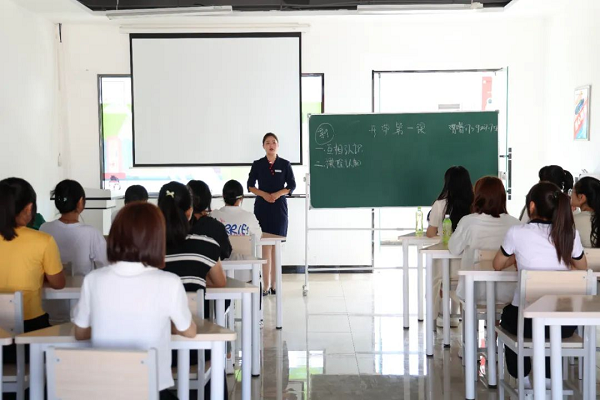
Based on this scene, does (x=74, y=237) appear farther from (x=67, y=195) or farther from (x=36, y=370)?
(x=36, y=370)

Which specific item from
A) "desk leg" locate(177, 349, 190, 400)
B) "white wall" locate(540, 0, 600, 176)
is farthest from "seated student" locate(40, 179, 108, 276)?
"white wall" locate(540, 0, 600, 176)

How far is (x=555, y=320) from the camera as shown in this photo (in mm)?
3029

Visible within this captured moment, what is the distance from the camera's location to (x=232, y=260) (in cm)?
480

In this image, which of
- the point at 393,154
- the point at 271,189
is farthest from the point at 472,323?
the point at 271,189

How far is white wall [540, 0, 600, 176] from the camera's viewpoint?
7.26 m

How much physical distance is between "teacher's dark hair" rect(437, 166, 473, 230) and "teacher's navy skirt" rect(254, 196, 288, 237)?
2344 millimetres

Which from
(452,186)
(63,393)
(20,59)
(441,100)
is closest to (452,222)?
(452,186)

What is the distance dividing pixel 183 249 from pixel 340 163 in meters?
4.05

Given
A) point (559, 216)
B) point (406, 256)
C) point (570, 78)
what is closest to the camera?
point (559, 216)

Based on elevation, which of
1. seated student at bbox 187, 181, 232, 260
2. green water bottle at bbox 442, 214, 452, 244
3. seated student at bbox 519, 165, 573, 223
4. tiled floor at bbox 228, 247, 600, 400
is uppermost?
seated student at bbox 519, 165, 573, 223

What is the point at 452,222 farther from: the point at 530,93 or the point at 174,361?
the point at 530,93

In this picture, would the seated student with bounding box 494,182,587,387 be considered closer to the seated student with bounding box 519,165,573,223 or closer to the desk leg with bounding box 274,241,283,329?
the seated student with bounding box 519,165,573,223

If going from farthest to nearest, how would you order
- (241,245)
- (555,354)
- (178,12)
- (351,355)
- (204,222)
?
(178,12) → (351,355) → (241,245) → (204,222) → (555,354)

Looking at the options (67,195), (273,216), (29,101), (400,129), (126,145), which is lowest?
(273,216)
